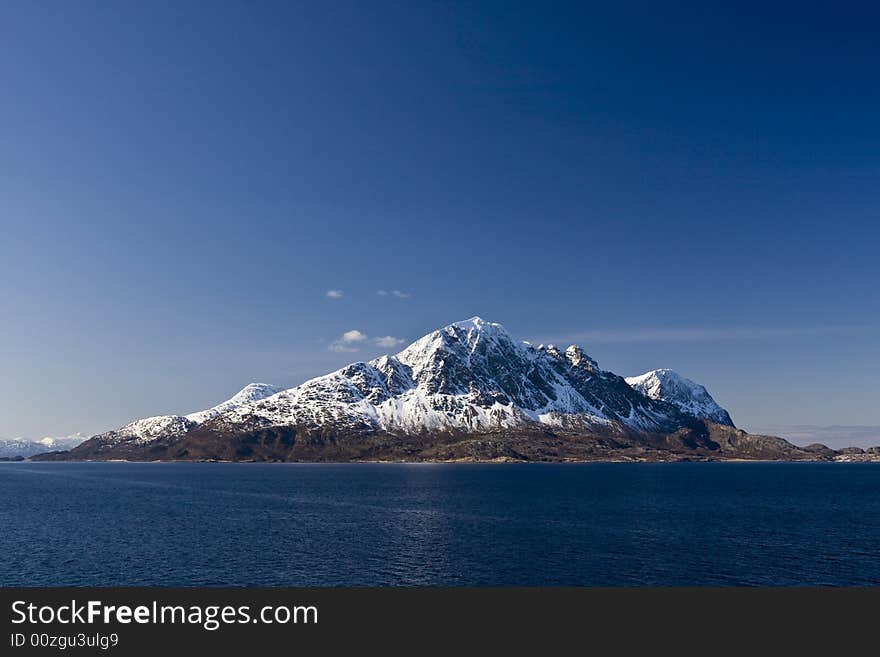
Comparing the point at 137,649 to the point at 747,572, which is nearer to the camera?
the point at 137,649

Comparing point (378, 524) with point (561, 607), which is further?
point (378, 524)

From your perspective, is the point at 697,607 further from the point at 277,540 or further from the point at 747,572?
the point at 277,540

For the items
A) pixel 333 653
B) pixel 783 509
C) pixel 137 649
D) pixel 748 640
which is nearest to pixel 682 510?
pixel 783 509

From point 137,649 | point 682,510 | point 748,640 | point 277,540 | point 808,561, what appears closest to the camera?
point 137,649

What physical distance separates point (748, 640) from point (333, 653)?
41.3m

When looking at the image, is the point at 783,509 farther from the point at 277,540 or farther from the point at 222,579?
the point at 222,579

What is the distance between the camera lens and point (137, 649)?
156ft

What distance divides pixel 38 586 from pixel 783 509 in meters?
199

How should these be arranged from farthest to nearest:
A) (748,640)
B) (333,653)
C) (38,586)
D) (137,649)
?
(38,586)
(748,640)
(333,653)
(137,649)

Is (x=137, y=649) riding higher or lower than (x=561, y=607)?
higher

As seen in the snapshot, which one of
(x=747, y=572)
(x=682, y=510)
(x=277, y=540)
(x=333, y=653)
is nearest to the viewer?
(x=333, y=653)

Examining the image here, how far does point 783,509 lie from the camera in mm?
185750

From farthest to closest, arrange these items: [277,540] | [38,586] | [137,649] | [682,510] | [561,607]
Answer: [682,510], [277,540], [38,586], [561,607], [137,649]

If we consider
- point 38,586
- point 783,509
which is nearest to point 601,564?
point 38,586
